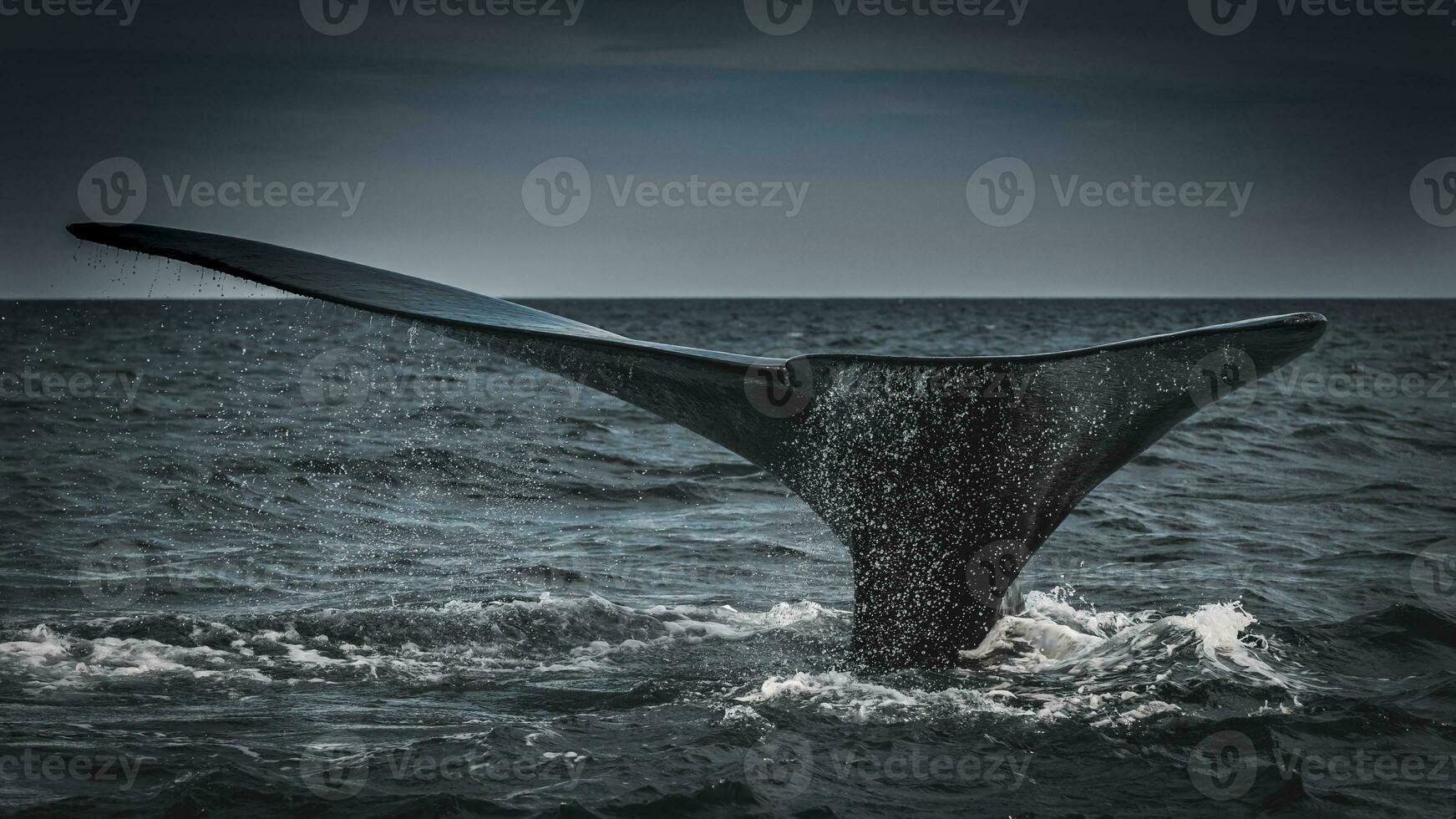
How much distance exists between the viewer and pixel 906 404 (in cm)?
456

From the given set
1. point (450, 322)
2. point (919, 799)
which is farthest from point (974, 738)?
point (450, 322)

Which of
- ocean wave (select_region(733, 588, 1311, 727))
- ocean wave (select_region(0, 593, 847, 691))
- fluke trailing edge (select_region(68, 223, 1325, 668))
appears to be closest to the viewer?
fluke trailing edge (select_region(68, 223, 1325, 668))

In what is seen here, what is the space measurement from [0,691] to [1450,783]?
6.14 m

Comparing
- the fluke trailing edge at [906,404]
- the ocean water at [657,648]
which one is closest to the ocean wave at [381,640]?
the ocean water at [657,648]

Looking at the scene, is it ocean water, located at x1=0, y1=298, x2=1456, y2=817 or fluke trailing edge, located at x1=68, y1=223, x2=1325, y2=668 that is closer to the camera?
fluke trailing edge, located at x1=68, y1=223, x2=1325, y2=668

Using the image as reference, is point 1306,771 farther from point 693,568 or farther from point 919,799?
point 693,568

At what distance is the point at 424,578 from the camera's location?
8.78 m

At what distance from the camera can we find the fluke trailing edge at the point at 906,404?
13.9 feet

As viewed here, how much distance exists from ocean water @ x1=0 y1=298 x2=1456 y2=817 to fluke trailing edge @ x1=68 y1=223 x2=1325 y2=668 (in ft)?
2.32

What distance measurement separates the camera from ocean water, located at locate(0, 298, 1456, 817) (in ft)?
15.5

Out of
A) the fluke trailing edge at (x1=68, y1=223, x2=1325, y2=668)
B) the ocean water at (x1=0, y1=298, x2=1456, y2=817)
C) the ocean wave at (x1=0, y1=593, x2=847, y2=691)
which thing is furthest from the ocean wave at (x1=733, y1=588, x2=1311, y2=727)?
the ocean wave at (x1=0, y1=593, x2=847, y2=691)

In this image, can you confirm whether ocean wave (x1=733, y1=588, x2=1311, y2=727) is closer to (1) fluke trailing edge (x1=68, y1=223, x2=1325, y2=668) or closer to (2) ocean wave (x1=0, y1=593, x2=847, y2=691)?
(1) fluke trailing edge (x1=68, y1=223, x2=1325, y2=668)

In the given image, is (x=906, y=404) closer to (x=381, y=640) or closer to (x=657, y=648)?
(x=657, y=648)

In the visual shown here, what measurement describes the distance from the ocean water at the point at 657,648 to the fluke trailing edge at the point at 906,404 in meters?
0.71
